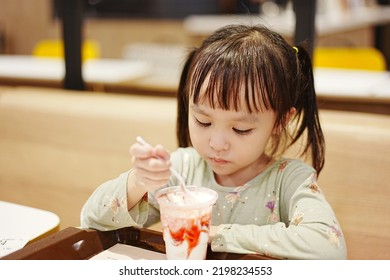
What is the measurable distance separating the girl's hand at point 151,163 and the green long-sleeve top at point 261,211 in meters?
0.18

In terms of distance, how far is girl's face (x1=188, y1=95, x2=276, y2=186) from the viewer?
1134 mm

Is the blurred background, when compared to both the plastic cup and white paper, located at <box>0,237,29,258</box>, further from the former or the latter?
the plastic cup

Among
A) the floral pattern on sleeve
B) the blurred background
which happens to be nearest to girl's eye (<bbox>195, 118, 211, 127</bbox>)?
the floral pattern on sleeve

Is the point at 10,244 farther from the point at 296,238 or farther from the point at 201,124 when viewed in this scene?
the point at 296,238

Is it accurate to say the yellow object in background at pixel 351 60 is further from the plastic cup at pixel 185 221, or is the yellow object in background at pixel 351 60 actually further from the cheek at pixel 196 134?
the plastic cup at pixel 185 221

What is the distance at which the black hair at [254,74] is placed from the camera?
3.72ft

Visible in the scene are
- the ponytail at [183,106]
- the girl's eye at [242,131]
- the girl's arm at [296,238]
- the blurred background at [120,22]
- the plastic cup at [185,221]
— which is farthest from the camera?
the blurred background at [120,22]

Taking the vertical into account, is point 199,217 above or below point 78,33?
below

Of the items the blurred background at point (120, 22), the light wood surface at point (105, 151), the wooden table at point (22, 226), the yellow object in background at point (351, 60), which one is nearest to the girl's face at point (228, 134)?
the wooden table at point (22, 226)

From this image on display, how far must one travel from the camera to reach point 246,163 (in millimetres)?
1239
